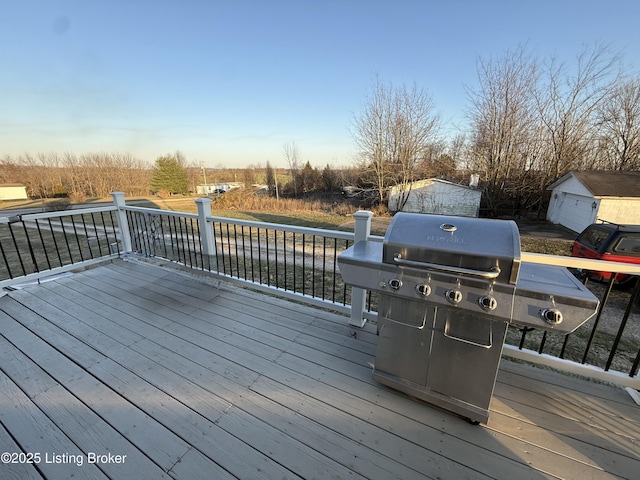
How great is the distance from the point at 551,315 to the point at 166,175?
1324 inches

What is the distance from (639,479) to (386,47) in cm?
1202

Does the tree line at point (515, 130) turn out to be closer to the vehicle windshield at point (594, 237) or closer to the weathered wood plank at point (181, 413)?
the vehicle windshield at point (594, 237)

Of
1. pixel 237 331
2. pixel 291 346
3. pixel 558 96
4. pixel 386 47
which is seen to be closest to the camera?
pixel 291 346

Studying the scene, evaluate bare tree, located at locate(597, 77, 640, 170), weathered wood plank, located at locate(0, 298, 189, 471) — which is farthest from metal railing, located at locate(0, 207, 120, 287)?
bare tree, located at locate(597, 77, 640, 170)

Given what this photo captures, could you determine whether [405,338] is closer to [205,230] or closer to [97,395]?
[97,395]

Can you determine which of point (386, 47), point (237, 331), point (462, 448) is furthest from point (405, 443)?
point (386, 47)

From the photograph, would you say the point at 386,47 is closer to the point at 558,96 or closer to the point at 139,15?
the point at 139,15

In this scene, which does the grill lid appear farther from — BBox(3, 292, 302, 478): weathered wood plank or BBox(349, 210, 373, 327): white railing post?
BBox(3, 292, 302, 478): weathered wood plank

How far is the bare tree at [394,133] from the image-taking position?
16.5 metres

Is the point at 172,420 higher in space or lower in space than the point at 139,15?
lower

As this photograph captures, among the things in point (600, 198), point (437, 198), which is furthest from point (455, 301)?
point (437, 198)

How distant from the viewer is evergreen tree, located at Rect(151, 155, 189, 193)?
92.7 ft

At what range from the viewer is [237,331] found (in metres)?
2.37

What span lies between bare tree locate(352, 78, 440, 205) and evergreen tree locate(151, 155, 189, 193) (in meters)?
21.8
